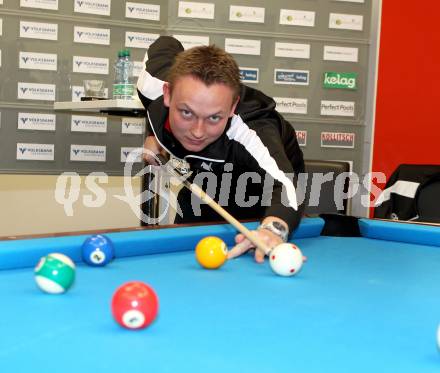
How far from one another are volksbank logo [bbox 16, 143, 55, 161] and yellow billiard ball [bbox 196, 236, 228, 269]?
3083 millimetres

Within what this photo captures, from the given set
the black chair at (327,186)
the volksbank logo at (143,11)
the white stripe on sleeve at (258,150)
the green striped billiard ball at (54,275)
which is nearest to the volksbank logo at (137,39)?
the volksbank logo at (143,11)

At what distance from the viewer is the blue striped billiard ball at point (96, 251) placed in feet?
5.36

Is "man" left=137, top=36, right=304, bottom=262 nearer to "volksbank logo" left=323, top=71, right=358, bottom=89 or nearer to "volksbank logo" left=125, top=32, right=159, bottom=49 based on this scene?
"volksbank logo" left=125, top=32, right=159, bottom=49

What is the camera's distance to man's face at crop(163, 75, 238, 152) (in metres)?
2.07

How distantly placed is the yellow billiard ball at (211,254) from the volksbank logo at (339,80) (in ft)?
11.4

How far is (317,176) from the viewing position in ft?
11.3

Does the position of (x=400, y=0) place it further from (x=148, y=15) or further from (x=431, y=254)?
(x=431, y=254)

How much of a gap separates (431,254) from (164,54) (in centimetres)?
156

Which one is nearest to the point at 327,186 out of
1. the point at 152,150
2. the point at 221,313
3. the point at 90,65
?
the point at 152,150

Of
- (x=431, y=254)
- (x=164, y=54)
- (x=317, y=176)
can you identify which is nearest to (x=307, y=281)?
(x=431, y=254)

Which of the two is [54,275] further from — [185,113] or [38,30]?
[38,30]

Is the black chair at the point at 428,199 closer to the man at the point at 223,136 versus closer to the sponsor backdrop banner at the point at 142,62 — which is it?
the man at the point at 223,136

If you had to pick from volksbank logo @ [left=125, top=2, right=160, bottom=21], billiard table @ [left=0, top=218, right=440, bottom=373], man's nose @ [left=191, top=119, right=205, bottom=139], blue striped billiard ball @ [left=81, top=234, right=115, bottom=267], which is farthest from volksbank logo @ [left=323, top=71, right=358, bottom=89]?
blue striped billiard ball @ [left=81, top=234, right=115, bottom=267]

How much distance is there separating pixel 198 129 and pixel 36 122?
2.63m
